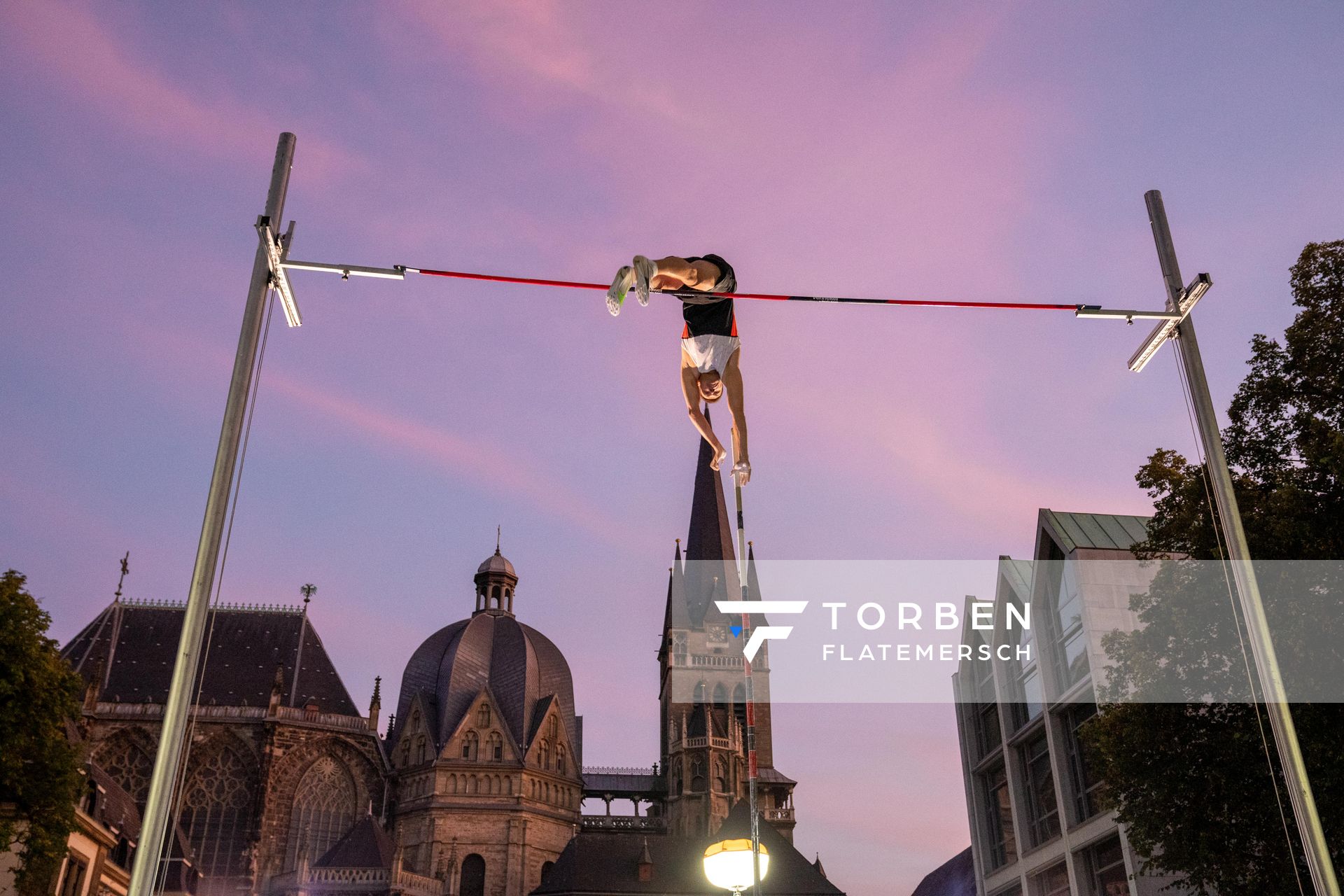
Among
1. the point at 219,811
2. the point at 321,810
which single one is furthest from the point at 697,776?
the point at 219,811

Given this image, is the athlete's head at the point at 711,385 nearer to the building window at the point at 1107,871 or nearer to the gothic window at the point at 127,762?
the building window at the point at 1107,871

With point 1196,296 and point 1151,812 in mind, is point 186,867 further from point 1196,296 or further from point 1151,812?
point 1196,296

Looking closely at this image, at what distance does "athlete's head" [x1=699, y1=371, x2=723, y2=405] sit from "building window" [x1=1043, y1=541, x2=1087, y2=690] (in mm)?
22388

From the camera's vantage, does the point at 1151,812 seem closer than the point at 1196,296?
No

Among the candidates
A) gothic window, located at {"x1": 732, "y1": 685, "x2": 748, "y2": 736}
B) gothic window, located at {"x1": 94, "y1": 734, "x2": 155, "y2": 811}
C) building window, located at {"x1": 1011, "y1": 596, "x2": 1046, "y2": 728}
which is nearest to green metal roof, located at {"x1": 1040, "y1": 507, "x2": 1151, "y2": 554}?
building window, located at {"x1": 1011, "y1": 596, "x2": 1046, "y2": 728}

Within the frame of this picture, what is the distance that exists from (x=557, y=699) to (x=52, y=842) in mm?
39093

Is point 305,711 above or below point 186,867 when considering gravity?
above

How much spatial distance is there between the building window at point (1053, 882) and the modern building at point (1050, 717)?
4 cm

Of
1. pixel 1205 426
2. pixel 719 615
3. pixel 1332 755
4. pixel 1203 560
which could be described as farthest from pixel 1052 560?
pixel 719 615

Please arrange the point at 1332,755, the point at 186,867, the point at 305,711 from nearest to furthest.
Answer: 1. the point at 1332,755
2. the point at 186,867
3. the point at 305,711

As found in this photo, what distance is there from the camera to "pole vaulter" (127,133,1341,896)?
24.0ft

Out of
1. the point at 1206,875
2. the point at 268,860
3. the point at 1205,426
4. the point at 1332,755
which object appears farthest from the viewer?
the point at 268,860

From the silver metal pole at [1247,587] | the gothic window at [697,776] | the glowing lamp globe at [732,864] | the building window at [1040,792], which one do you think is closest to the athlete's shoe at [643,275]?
the glowing lamp globe at [732,864]

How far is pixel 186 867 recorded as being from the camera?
43625mm
